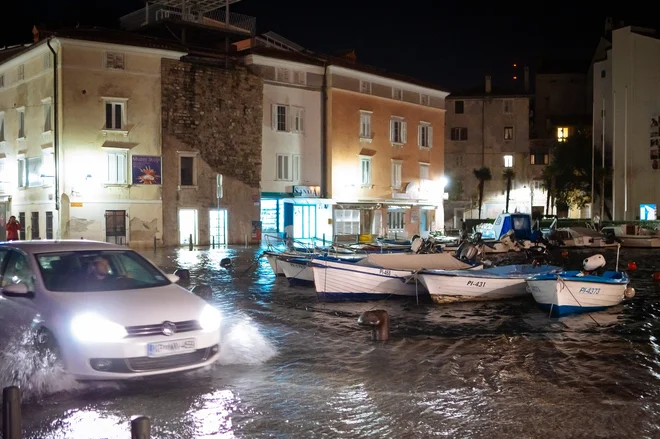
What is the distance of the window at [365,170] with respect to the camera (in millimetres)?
51531

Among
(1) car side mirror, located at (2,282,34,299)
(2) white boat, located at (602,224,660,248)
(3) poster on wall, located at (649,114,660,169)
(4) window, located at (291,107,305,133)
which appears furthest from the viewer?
(3) poster on wall, located at (649,114,660,169)

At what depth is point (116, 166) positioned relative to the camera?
4072cm

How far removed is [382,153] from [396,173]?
86.0 inches

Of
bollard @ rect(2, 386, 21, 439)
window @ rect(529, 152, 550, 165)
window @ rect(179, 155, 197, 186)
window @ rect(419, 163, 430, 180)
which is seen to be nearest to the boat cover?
bollard @ rect(2, 386, 21, 439)

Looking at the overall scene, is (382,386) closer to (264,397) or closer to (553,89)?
(264,397)

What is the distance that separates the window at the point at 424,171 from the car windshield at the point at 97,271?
4723 cm

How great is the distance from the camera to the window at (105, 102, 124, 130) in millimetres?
40469

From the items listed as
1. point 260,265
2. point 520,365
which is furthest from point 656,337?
point 260,265

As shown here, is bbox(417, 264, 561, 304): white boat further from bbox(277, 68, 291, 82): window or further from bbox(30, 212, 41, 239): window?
bbox(277, 68, 291, 82): window

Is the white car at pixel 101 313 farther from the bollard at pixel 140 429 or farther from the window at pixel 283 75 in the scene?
the window at pixel 283 75

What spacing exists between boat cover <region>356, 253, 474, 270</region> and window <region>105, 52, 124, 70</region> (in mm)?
24780

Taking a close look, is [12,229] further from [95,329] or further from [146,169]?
[95,329]

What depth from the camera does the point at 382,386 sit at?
9.31 m

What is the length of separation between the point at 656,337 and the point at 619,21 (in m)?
60.2
